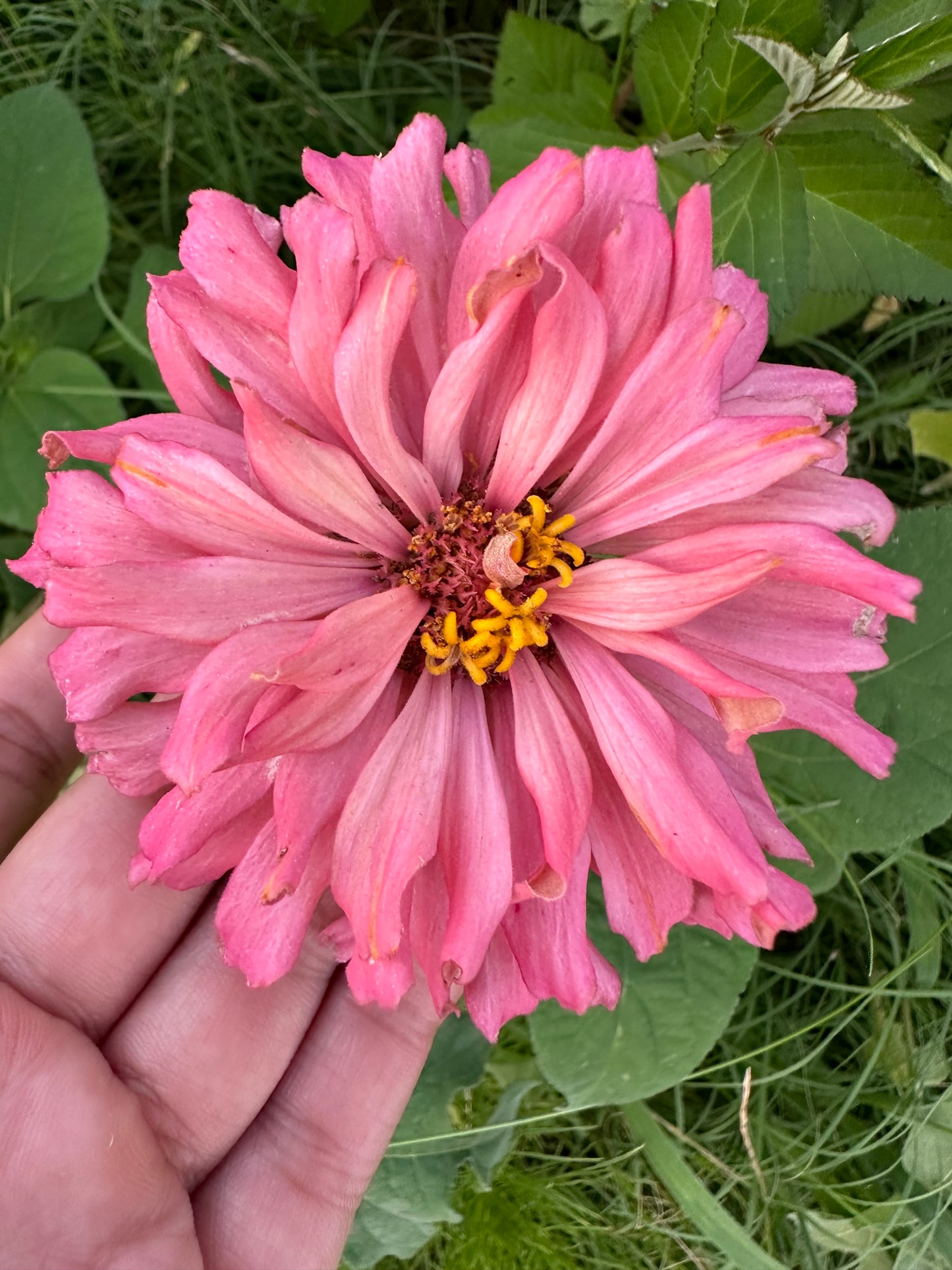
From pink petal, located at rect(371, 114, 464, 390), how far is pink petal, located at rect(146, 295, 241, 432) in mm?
179

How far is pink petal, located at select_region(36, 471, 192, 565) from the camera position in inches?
29.2

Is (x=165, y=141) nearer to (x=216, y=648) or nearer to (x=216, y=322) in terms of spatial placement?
(x=216, y=322)

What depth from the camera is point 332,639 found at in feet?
2.31

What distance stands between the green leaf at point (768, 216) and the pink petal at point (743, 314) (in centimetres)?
10

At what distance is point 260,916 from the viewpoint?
80 cm

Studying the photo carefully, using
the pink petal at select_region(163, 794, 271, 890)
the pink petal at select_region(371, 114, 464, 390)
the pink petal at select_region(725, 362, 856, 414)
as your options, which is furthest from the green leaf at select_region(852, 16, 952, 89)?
the pink petal at select_region(163, 794, 271, 890)

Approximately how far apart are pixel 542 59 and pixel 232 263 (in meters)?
0.71

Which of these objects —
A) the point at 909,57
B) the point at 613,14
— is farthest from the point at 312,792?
the point at 613,14

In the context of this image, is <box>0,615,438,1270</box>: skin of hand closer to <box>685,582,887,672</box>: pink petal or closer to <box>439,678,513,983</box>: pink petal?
<box>439,678,513,983</box>: pink petal

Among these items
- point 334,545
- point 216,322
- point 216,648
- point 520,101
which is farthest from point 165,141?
point 216,648

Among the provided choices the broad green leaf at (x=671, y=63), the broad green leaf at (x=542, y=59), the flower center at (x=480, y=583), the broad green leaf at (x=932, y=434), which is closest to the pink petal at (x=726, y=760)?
the flower center at (x=480, y=583)

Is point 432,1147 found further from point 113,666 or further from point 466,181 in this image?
point 466,181

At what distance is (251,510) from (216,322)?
6.5 inches

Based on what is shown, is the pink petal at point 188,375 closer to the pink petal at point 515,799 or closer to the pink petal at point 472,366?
the pink petal at point 472,366
